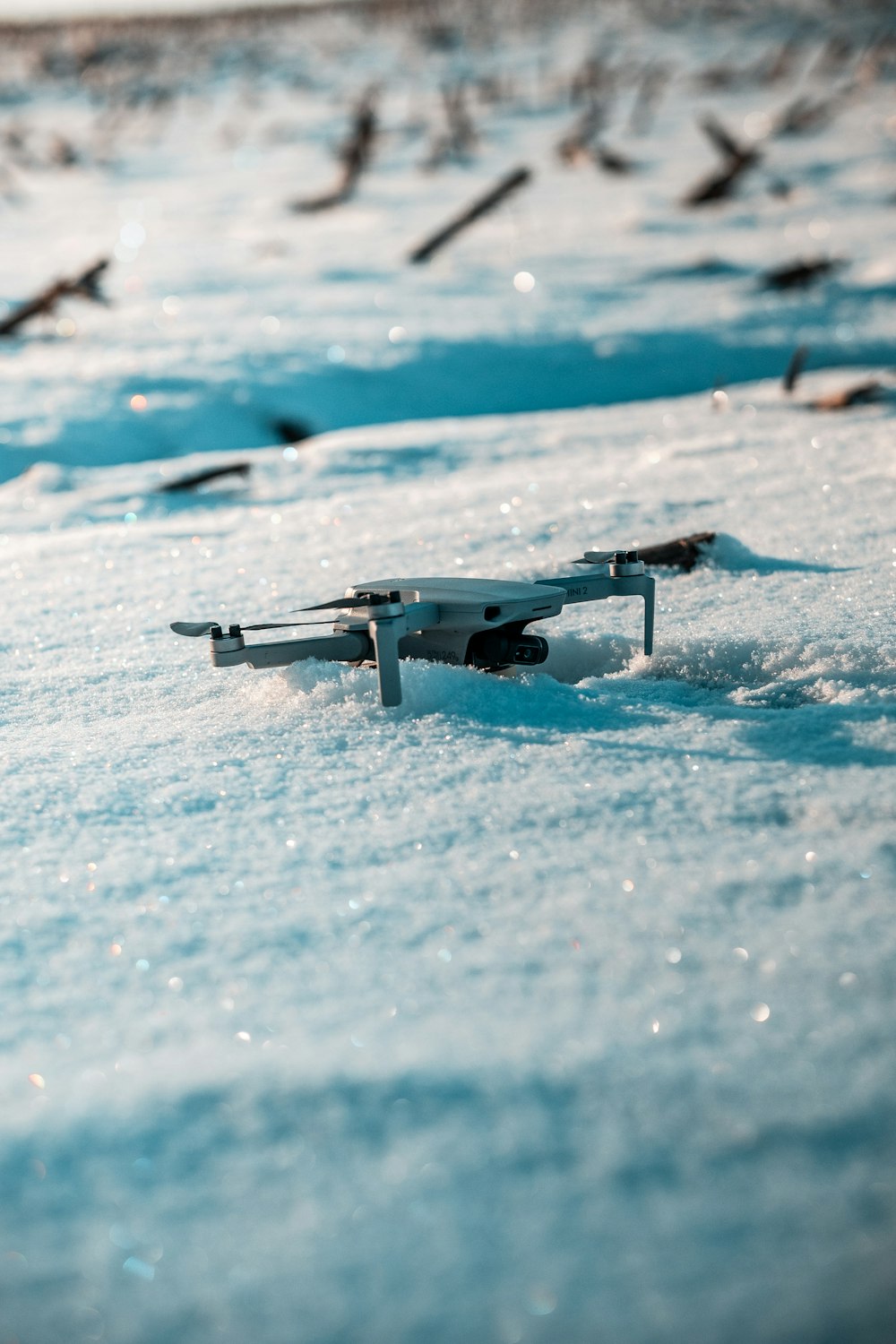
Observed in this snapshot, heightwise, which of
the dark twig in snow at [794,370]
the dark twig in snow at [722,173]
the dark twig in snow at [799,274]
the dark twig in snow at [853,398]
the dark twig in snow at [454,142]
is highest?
the dark twig in snow at [454,142]

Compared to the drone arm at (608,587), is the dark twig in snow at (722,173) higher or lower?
higher

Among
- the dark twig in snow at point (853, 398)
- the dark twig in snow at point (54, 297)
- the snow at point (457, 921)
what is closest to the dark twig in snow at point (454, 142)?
the dark twig in snow at point (54, 297)

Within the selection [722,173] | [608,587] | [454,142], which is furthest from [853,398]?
[454,142]

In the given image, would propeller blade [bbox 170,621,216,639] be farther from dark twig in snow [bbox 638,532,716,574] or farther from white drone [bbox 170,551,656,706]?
dark twig in snow [bbox 638,532,716,574]

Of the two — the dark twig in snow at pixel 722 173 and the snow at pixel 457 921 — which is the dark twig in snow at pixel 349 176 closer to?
the dark twig in snow at pixel 722 173

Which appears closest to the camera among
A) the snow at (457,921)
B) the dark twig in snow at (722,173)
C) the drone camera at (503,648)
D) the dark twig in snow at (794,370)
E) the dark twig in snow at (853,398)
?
the snow at (457,921)
